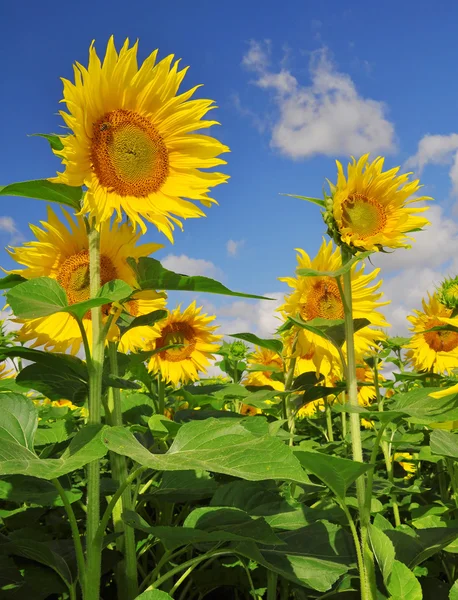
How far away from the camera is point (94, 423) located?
145 cm

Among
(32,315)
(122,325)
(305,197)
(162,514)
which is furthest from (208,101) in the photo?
(162,514)

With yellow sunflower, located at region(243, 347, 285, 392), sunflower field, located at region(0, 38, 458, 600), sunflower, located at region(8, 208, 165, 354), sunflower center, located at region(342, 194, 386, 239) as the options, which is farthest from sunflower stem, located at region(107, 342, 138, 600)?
yellow sunflower, located at region(243, 347, 285, 392)

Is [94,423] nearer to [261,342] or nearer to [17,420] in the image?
[17,420]

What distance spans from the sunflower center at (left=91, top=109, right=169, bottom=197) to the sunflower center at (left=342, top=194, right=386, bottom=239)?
0.73 m

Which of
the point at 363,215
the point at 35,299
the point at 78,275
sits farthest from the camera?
the point at 363,215

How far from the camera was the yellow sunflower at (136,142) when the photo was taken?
5.32ft

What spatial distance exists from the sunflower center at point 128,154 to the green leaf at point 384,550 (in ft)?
3.72

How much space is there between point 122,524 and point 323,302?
141 centimetres

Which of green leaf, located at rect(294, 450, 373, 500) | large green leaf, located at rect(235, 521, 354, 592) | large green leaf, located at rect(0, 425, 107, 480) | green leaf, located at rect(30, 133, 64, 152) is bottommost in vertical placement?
large green leaf, located at rect(235, 521, 354, 592)

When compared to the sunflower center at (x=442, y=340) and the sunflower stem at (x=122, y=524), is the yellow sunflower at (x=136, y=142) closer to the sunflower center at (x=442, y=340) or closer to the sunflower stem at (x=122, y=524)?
the sunflower stem at (x=122, y=524)

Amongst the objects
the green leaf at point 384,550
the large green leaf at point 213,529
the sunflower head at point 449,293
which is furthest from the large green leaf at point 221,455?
the sunflower head at point 449,293

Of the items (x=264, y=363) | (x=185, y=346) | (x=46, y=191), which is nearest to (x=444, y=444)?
(x=46, y=191)

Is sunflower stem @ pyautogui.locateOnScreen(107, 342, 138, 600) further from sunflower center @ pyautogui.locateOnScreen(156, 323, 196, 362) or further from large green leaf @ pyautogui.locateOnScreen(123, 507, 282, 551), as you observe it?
sunflower center @ pyautogui.locateOnScreen(156, 323, 196, 362)

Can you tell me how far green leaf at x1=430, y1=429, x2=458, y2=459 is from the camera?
1465 mm
